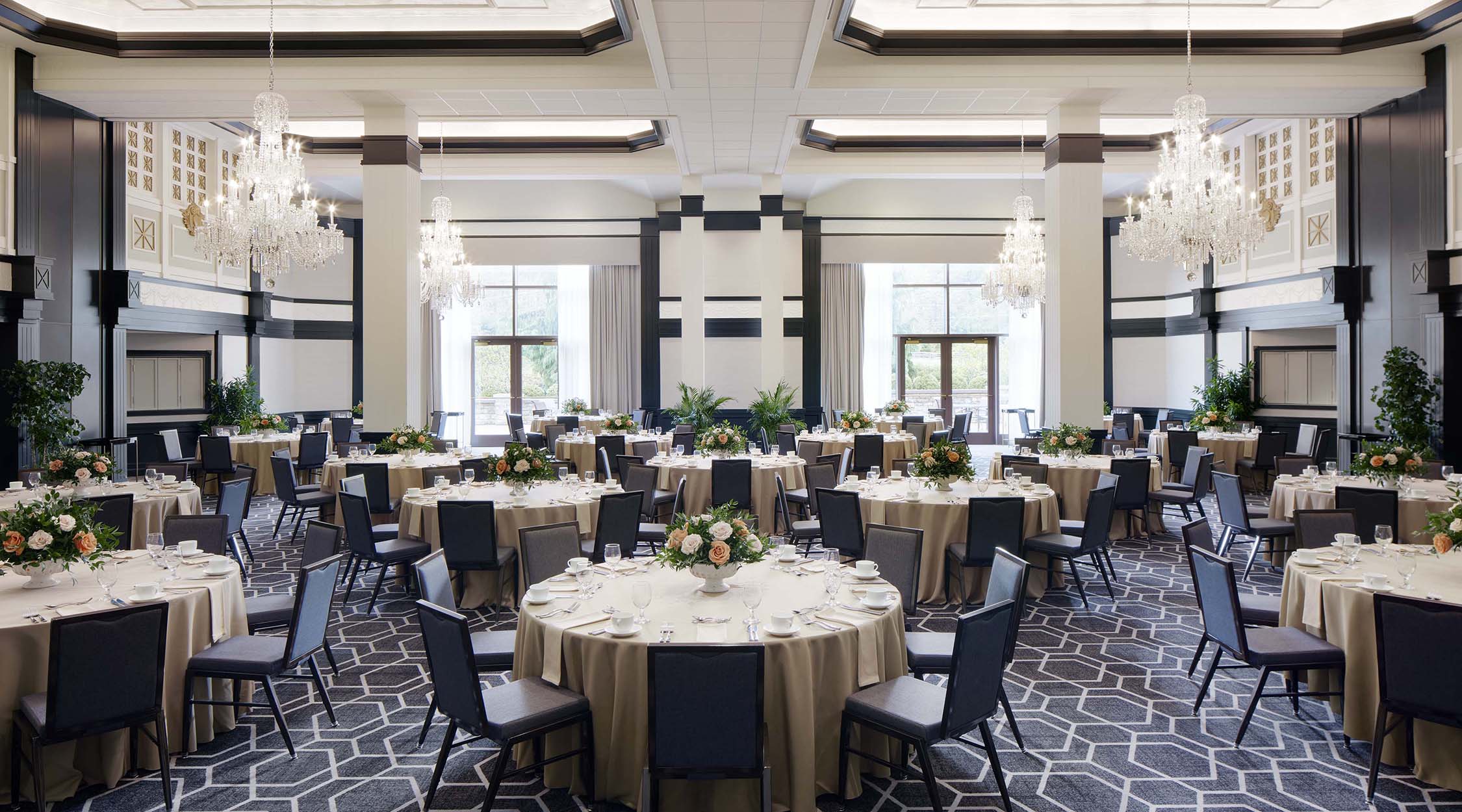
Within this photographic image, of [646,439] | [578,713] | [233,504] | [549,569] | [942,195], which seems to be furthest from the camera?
[942,195]

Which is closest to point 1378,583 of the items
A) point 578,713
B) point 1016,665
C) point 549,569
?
point 1016,665

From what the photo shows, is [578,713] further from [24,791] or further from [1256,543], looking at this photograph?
[1256,543]

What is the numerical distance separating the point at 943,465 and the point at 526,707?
440 cm

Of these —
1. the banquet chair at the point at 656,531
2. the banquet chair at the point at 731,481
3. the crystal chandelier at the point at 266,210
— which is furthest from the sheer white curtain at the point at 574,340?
the banquet chair at the point at 731,481

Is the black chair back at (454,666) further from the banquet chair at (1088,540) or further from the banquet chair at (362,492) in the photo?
the banquet chair at (1088,540)

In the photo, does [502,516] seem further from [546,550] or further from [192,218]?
[192,218]

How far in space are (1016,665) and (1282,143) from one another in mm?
10993

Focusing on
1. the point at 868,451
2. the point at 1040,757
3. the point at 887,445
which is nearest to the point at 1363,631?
the point at 1040,757

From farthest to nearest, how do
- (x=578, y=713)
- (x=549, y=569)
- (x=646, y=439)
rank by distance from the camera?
1. (x=646, y=439)
2. (x=549, y=569)
3. (x=578, y=713)

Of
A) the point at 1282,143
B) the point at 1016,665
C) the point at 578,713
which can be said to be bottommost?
the point at 1016,665

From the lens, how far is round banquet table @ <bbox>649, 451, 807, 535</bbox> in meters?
8.81

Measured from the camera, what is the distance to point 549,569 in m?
4.91

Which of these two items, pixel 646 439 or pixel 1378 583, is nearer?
pixel 1378 583

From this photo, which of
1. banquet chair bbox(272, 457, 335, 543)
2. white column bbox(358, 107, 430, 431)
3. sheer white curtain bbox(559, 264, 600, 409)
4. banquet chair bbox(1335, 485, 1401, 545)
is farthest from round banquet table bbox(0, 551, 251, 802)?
sheer white curtain bbox(559, 264, 600, 409)
